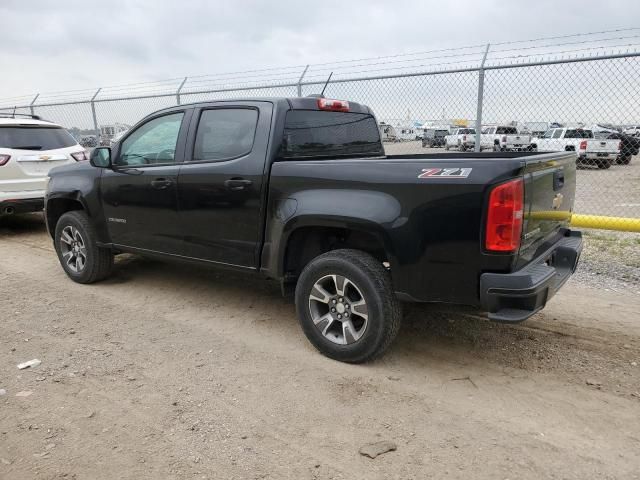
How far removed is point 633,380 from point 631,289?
207cm

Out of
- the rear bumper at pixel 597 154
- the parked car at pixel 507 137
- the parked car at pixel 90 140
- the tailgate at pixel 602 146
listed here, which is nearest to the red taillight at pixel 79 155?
the parked car at pixel 90 140

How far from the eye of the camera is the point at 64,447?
2662 mm

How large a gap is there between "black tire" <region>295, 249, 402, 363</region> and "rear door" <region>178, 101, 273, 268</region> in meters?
0.60

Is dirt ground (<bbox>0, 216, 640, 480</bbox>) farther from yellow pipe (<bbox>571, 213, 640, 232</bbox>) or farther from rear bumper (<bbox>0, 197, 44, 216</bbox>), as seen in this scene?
rear bumper (<bbox>0, 197, 44, 216</bbox>)

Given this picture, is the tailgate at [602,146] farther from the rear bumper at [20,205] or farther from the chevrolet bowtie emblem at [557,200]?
the rear bumper at [20,205]

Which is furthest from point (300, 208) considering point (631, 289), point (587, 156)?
point (587, 156)

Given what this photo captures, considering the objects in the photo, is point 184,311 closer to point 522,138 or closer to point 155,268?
point 155,268

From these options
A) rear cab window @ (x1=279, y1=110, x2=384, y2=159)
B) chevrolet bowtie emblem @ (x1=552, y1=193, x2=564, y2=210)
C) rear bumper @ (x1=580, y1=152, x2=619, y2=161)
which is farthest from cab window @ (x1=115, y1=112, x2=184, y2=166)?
rear bumper @ (x1=580, y1=152, x2=619, y2=161)

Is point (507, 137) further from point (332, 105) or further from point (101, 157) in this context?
point (101, 157)

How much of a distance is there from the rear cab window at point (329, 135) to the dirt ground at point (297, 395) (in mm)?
1462

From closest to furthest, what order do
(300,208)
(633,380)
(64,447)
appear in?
(64,447)
(633,380)
(300,208)

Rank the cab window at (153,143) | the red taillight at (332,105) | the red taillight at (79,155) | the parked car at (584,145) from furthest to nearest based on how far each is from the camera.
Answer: the parked car at (584,145) → the red taillight at (79,155) → the cab window at (153,143) → the red taillight at (332,105)

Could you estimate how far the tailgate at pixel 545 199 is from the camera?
9.73 feet

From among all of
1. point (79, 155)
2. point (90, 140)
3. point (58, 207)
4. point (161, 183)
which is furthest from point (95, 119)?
point (161, 183)
